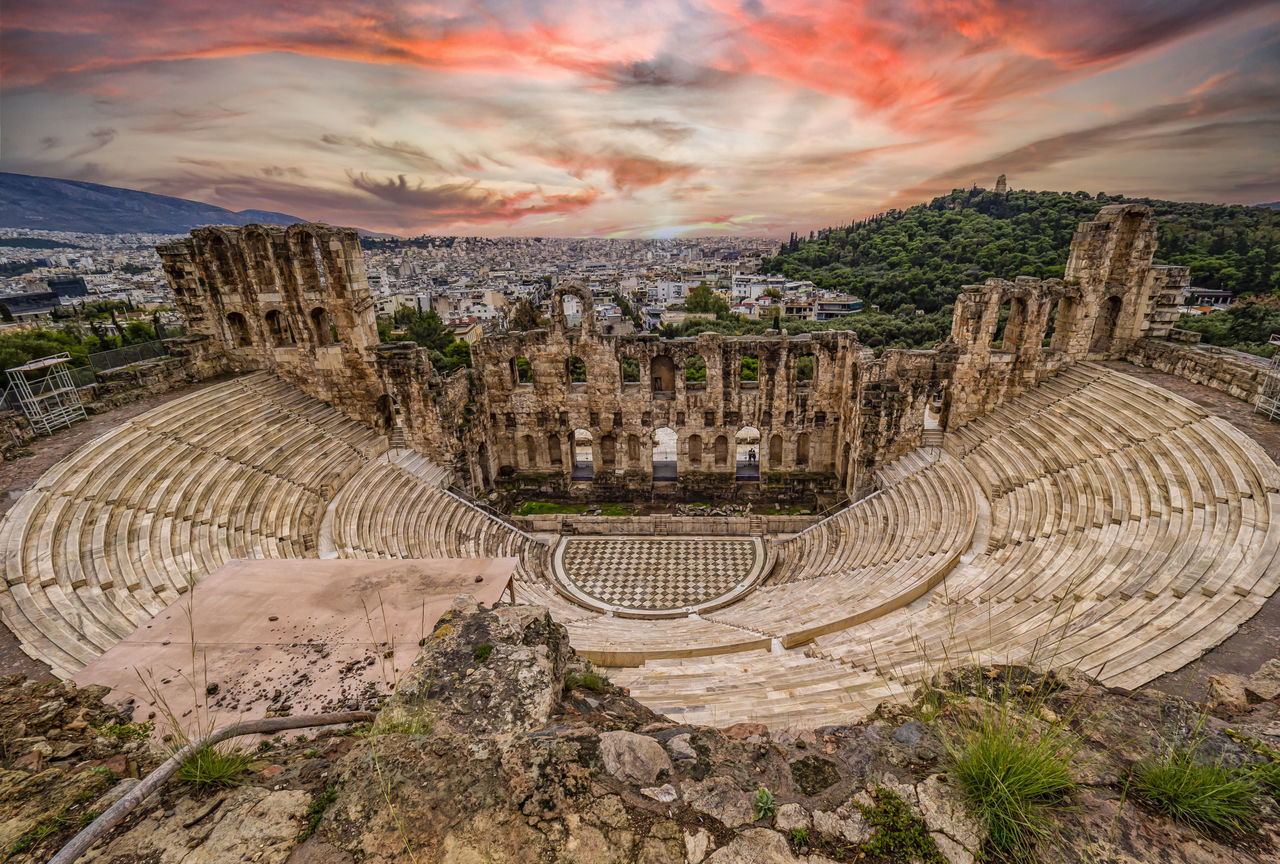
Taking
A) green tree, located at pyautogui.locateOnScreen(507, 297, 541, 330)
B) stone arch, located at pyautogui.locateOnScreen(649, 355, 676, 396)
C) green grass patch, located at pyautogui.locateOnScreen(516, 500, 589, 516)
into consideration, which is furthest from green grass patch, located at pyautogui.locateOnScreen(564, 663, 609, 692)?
green tree, located at pyautogui.locateOnScreen(507, 297, 541, 330)

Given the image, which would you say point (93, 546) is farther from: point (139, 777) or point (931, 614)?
point (931, 614)

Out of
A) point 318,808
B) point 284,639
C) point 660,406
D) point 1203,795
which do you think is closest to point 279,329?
point 660,406

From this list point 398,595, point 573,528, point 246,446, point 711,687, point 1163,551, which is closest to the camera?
point 398,595

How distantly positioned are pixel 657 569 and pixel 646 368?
8.42 m

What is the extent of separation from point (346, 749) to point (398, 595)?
3591 mm

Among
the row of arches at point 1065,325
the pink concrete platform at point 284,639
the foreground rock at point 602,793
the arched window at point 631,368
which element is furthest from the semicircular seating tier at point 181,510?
the row of arches at point 1065,325

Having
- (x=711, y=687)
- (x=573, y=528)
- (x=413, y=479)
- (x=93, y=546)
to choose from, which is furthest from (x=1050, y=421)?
(x=93, y=546)

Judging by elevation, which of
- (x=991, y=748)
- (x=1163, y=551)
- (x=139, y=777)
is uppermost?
(x=991, y=748)

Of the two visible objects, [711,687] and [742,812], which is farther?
[711,687]

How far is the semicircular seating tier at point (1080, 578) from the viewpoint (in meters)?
8.18

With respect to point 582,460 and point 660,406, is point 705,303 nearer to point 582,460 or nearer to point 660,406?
point 582,460

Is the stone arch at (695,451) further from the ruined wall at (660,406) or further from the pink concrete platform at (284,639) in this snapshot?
the pink concrete platform at (284,639)

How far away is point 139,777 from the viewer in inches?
170

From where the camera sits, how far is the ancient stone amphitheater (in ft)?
30.3
